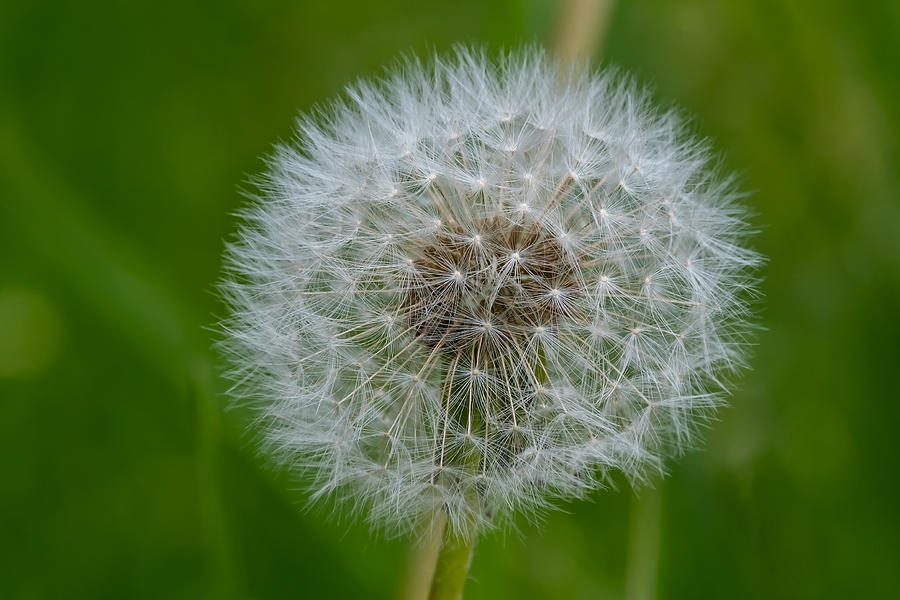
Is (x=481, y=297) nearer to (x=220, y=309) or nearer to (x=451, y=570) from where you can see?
(x=451, y=570)

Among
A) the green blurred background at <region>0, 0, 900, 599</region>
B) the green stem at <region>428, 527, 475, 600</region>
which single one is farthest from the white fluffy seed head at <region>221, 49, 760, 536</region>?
the green blurred background at <region>0, 0, 900, 599</region>

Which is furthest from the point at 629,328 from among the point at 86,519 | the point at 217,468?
the point at 86,519

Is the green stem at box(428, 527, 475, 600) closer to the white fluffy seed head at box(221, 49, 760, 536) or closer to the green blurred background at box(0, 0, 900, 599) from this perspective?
the white fluffy seed head at box(221, 49, 760, 536)

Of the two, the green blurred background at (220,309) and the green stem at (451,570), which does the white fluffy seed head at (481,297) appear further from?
the green blurred background at (220,309)

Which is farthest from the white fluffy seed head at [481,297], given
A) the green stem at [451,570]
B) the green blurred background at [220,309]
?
the green blurred background at [220,309]

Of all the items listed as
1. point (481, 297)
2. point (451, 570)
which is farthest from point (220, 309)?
point (451, 570)

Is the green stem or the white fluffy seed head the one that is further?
the white fluffy seed head
